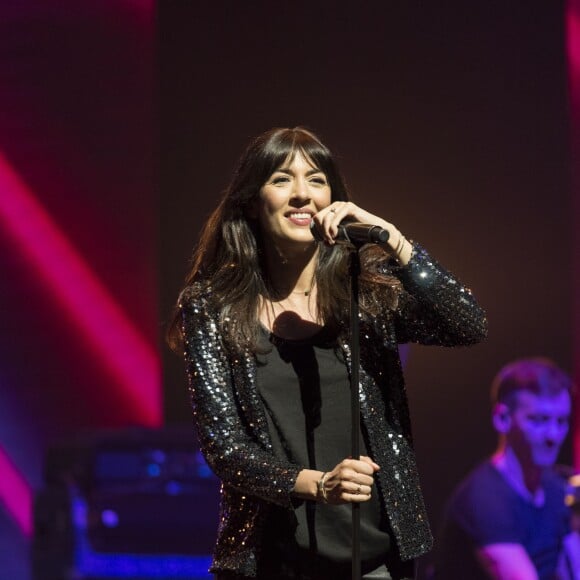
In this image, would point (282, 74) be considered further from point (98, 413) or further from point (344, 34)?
point (98, 413)

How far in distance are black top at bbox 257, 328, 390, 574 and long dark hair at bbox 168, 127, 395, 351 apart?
0.27 feet

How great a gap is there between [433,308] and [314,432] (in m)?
0.31

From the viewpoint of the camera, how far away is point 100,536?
367 cm

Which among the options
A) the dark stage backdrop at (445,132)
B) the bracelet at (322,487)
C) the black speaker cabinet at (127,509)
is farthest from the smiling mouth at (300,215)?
the dark stage backdrop at (445,132)

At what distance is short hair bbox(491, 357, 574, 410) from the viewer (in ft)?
11.7

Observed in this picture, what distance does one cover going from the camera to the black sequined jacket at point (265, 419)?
178cm

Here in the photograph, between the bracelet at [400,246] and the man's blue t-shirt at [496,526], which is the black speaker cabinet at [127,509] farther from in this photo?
the bracelet at [400,246]

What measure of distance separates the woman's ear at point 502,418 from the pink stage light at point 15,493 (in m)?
2.08

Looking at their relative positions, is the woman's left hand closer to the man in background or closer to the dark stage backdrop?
the man in background

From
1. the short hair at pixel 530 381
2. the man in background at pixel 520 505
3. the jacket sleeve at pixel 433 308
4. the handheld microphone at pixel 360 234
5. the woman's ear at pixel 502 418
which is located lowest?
the man in background at pixel 520 505

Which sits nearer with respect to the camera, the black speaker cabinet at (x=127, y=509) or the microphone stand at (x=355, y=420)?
the microphone stand at (x=355, y=420)

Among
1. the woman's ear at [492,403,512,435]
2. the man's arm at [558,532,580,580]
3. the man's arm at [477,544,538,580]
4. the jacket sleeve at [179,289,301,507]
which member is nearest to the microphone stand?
the jacket sleeve at [179,289,301,507]

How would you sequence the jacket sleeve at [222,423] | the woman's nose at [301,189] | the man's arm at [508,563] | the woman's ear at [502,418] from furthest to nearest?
1. the woman's ear at [502,418]
2. the man's arm at [508,563]
3. the woman's nose at [301,189]
4. the jacket sleeve at [222,423]

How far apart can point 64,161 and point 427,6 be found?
162 cm
